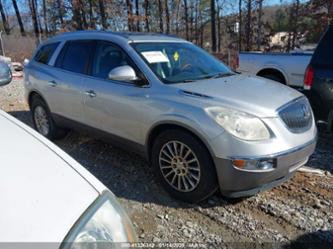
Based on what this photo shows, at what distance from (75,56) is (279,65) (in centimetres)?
447

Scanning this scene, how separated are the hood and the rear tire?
2683mm

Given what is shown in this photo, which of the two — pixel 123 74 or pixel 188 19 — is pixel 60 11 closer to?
pixel 188 19

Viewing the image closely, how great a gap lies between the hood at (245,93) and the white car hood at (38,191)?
1780 millimetres

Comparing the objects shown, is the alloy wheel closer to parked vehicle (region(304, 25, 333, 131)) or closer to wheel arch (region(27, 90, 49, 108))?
parked vehicle (region(304, 25, 333, 131))

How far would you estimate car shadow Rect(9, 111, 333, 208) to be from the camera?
3544 millimetres

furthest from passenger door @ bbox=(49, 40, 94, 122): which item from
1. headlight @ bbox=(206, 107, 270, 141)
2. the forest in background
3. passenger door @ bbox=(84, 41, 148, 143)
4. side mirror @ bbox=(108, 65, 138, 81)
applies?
the forest in background

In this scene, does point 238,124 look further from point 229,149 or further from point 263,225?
point 263,225

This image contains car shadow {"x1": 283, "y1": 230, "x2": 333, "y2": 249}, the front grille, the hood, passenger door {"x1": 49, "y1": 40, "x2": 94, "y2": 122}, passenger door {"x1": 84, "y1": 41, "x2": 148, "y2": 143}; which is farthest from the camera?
passenger door {"x1": 49, "y1": 40, "x2": 94, "y2": 122}

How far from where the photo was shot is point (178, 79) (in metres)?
3.69

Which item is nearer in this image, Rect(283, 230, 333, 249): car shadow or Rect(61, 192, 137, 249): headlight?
Rect(61, 192, 137, 249): headlight

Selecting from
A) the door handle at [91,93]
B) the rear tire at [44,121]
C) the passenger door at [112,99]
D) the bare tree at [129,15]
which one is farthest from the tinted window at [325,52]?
the bare tree at [129,15]

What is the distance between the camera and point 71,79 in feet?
14.9

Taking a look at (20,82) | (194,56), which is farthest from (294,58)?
(20,82)

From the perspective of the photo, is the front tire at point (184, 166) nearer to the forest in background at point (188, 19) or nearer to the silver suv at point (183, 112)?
the silver suv at point (183, 112)
